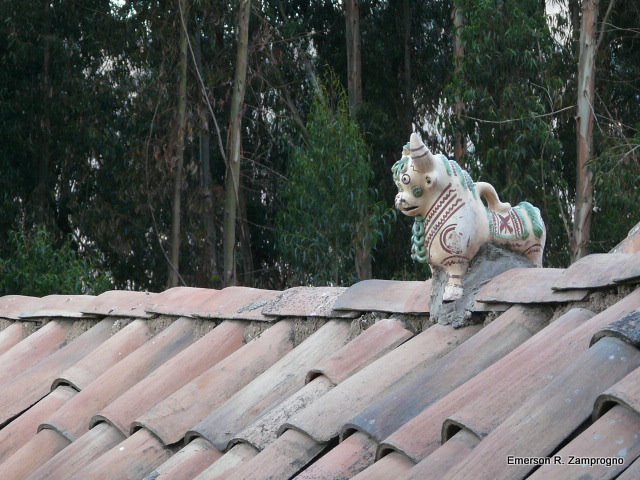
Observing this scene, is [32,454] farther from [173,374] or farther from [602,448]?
[602,448]

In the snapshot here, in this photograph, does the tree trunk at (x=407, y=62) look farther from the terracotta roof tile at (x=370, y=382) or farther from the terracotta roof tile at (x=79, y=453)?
the terracotta roof tile at (x=370, y=382)

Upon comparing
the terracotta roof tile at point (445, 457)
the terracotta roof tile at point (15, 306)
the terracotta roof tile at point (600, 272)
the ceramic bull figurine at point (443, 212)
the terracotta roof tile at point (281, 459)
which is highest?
the ceramic bull figurine at point (443, 212)

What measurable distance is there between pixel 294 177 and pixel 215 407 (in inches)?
440

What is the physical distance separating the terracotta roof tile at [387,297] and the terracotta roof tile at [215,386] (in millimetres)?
262

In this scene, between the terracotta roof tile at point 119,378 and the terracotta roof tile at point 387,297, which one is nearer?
the terracotta roof tile at point 387,297

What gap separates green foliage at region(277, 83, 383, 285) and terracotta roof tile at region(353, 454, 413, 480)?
11816mm

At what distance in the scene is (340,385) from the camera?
319cm

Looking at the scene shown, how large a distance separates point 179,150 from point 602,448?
13880 millimetres

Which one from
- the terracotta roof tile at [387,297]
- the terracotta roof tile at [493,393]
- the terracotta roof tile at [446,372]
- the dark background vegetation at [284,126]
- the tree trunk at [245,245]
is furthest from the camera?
the tree trunk at [245,245]

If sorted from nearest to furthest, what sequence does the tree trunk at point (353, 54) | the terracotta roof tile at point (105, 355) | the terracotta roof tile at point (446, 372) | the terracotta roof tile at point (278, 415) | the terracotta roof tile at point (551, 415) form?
the terracotta roof tile at point (551, 415) < the terracotta roof tile at point (446, 372) < the terracotta roof tile at point (278, 415) < the terracotta roof tile at point (105, 355) < the tree trunk at point (353, 54)

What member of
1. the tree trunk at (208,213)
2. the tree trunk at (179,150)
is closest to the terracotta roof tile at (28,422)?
the tree trunk at (179,150)

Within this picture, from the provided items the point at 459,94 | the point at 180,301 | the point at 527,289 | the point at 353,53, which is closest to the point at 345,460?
the point at 527,289

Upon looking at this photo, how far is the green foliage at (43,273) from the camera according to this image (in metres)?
13.2

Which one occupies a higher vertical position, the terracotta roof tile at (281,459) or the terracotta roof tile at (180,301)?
the terracotta roof tile at (180,301)
